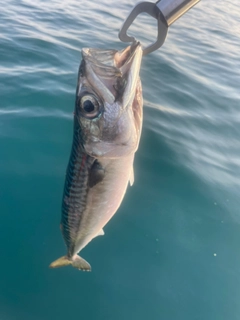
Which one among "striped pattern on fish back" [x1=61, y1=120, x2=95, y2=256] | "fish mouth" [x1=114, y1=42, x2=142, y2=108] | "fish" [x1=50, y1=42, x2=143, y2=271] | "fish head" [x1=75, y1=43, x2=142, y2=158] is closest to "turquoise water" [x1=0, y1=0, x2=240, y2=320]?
"striped pattern on fish back" [x1=61, y1=120, x2=95, y2=256]

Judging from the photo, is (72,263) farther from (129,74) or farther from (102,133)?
(129,74)

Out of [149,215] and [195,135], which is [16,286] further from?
[195,135]

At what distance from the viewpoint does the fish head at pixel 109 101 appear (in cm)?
189

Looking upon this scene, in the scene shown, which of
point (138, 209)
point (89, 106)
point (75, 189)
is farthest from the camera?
point (138, 209)

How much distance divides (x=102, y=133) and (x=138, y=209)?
1.89m

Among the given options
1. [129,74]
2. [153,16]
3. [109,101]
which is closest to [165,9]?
[153,16]

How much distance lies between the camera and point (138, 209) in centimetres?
375

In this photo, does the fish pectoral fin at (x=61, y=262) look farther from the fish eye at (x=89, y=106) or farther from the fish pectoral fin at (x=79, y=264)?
the fish eye at (x=89, y=106)

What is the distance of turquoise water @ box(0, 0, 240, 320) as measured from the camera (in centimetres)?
299

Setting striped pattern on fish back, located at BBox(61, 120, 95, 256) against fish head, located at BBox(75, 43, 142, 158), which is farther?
striped pattern on fish back, located at BBox(61, 120, 95, 256)

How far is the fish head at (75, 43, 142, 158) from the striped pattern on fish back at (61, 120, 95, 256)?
7cm

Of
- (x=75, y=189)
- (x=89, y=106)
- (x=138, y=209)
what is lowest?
(x=138, y=209)

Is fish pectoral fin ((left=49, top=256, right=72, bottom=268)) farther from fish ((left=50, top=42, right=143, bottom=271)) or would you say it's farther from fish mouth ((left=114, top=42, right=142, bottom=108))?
fish mouth ((left=114, top=42, right=142, bottom=108))

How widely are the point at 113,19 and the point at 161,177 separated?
843cm
